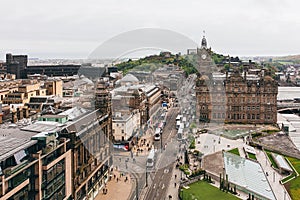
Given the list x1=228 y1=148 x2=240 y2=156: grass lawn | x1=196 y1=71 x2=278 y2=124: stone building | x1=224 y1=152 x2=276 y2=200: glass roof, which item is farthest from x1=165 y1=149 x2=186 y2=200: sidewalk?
x1=196 y1=71 x2=278 y2=124: stone building

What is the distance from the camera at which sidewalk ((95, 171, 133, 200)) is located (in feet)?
91.7

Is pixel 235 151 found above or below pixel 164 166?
above

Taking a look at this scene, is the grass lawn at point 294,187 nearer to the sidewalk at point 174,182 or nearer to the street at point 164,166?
the sidewalk at point 174,182

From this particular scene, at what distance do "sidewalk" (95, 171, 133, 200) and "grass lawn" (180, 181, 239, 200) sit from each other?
4.24 metres

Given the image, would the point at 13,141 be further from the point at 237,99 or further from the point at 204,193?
the point at 237,99

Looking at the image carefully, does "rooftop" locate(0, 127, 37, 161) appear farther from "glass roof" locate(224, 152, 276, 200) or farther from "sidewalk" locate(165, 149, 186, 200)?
"glass roof" locate(224, 152, 276, 200)

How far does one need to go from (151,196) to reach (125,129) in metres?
13.4

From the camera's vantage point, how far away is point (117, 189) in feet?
97.2

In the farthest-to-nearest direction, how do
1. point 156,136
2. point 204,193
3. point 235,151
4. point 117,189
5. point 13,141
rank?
point 156,136, point 235,151, point 117,189, point 204,193, point 13,141

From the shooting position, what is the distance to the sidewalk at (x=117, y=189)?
27938 millimetres

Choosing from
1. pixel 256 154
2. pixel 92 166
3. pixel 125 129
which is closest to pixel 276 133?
pixel 256 154

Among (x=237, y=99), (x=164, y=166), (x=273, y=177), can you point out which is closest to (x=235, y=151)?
(x=273, y=177)

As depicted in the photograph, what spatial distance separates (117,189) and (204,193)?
21.6 feet

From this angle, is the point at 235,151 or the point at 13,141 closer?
the point at 13,141
